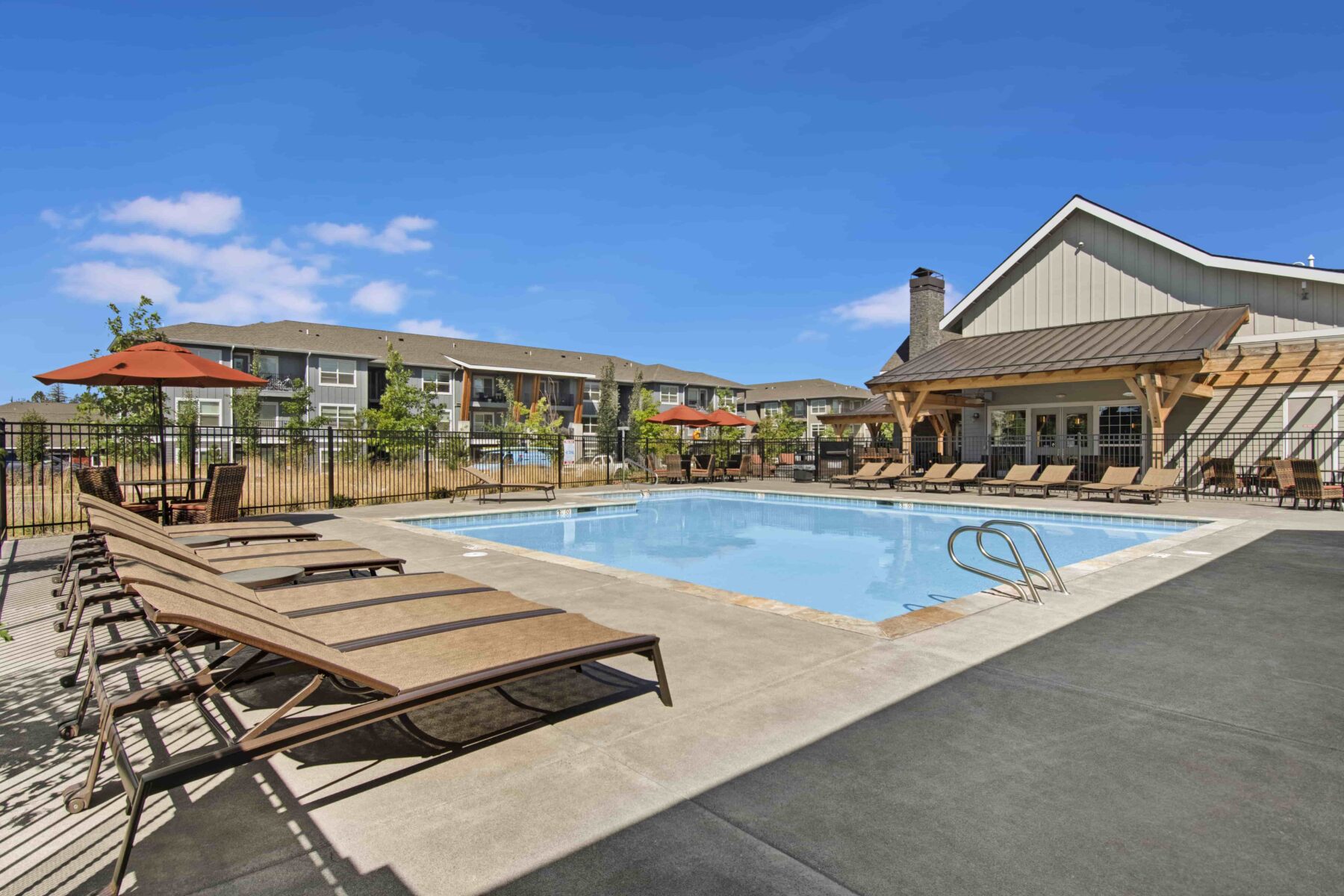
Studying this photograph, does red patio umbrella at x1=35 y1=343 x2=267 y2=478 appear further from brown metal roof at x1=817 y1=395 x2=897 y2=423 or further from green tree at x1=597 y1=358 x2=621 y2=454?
green tree at x1=597 y1=358 x2=621 y2=454

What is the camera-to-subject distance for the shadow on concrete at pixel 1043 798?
74.7 inches

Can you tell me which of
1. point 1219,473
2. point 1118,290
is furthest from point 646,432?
point 1219,473

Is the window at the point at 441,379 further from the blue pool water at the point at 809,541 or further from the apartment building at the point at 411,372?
the blue pool water at the point at 809,541

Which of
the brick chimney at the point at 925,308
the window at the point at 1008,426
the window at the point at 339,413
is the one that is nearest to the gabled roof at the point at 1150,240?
the brick chimney at the point at 925,308

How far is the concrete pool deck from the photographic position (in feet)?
6.32

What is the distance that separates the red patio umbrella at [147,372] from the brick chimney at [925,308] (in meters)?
20.6

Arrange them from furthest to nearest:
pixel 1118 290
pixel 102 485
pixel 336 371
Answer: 1. pixel 336 371
2. pixel 1118 290
3. pixel 102 485

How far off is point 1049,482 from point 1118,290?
7.69 metres

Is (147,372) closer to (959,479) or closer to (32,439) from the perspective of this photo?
(32,439)

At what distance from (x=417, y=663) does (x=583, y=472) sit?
1816 cm

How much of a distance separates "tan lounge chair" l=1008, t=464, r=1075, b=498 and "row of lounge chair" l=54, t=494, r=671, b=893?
14.8 m

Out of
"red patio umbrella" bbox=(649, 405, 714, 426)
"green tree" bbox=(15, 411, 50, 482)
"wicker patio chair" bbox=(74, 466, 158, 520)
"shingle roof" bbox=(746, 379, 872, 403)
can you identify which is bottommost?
"wicker patio chair" bbox=(74, 466, 158, 520)

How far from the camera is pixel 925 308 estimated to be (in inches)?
917

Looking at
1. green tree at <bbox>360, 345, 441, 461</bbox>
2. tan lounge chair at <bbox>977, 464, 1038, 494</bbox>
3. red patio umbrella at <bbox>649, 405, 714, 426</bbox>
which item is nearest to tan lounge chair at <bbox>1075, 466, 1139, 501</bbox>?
tan lounge chair at <bbox>977, 464, 1038, 494</bbox>
